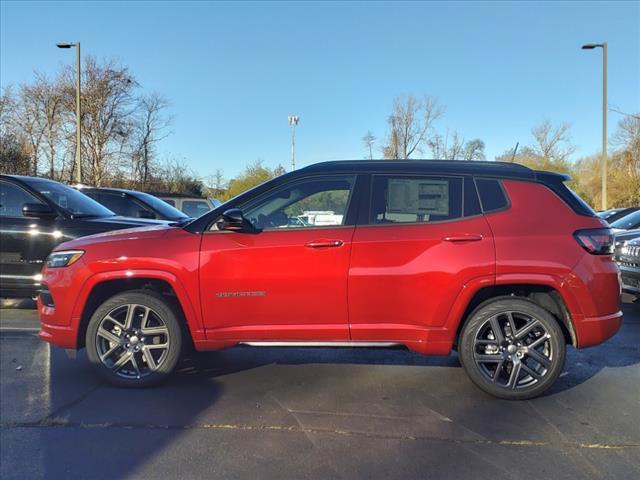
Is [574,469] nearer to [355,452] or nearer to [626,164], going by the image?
[355,452]

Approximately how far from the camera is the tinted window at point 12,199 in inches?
261

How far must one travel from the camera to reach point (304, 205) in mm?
4141

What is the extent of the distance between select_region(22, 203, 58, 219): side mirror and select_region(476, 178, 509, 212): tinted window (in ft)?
18.0

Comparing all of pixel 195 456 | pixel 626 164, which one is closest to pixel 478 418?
pixel 195 456

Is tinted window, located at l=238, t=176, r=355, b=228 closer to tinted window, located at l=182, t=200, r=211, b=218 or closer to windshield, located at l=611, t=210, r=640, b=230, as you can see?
windshield, located at l=611, t=210, r=640, b=230

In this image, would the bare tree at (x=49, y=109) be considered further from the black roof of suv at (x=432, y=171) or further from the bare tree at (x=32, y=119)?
the black roof of suv at (x=432, y=171)

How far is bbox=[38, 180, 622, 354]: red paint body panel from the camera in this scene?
12.5 ft

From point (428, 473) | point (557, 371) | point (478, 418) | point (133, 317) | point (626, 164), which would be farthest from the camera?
point (626, 164)

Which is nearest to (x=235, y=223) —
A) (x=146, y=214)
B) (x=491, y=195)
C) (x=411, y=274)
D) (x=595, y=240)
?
(x=411, y=274)

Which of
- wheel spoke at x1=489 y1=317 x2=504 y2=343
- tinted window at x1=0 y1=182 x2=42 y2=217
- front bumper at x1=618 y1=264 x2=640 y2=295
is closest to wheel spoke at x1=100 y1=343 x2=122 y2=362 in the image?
wheel spoke at x1=489 y1=317 x2=504 y2=343

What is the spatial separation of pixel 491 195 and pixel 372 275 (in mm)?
1182

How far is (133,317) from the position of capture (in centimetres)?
417

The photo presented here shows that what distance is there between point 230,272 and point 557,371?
273 cm

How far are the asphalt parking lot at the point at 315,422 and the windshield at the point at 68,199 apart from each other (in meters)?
2.55
